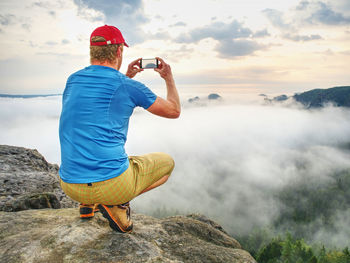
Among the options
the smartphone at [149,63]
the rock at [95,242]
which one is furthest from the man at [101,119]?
the rock at [95,242]

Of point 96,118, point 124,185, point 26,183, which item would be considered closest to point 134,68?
point 96,118

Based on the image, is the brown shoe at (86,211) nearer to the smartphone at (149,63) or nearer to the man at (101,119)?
the man at (101,119)

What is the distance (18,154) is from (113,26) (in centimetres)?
1021

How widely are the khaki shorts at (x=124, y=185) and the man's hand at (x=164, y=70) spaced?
183 centimetres

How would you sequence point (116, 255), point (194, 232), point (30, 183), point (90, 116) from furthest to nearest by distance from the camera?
point (30, 183) < point (194, 232) < point (116, 255) < point (90, 116)

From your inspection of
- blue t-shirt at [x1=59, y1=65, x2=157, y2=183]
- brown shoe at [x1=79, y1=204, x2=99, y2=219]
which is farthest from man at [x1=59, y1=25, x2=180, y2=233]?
brown shoe at [x1=79, y1=204, x2=99, y2=219]

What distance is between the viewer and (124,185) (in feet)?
15.1

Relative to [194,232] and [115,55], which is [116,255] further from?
[115,55]

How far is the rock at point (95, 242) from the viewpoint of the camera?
4.61 metres

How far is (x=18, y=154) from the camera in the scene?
461 inches

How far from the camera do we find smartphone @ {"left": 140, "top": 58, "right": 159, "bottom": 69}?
16.8 ft

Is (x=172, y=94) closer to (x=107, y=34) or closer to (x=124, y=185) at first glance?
(x=107, y=34)

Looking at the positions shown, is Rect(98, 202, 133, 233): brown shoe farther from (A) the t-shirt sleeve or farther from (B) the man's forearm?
(B) the man's forearm

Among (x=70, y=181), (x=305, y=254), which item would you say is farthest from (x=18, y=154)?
(x=305, y=254)
